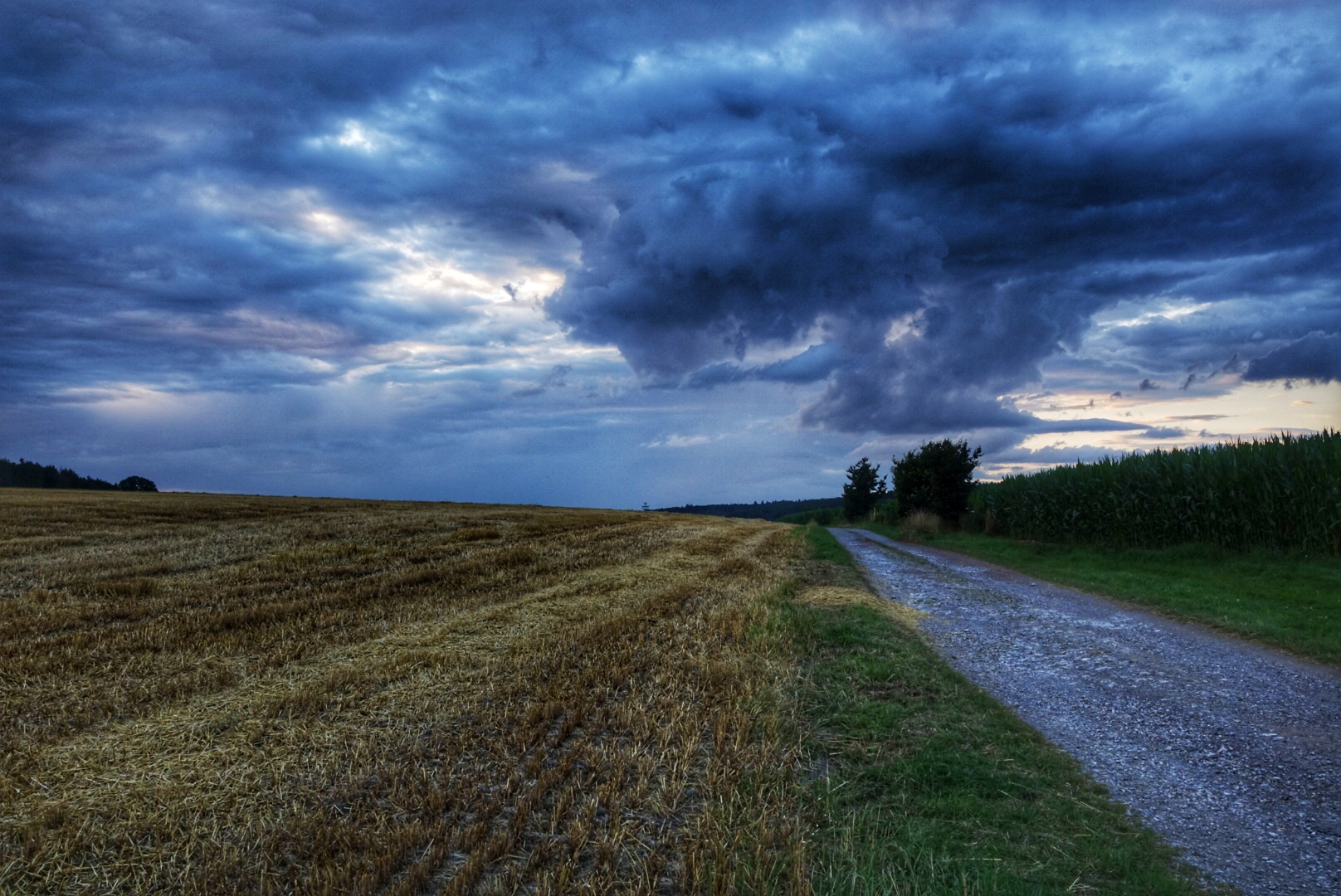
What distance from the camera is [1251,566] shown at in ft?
52.8

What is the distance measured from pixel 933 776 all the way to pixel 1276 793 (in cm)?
257

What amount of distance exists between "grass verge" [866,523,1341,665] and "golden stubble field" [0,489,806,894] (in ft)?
25.2

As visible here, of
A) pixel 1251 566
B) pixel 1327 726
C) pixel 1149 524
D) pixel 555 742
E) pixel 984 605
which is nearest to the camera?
pixel 555 742

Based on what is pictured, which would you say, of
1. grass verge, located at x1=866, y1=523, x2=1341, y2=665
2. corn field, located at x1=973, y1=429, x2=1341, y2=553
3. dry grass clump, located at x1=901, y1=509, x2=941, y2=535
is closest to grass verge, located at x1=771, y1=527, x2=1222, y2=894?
grass verge, located at x1=866, y1=523, x2=1341, y2=665

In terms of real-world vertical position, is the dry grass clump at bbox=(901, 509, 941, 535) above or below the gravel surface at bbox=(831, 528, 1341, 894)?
above

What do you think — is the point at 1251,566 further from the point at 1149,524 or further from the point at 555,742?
the point at 555,742

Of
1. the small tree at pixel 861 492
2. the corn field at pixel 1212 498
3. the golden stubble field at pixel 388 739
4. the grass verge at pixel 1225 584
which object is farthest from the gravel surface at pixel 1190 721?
the small tree at pixel 861 492

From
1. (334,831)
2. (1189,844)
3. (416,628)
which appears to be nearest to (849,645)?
(1189,844)

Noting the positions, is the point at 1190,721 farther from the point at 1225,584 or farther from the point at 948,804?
the point at 1225,584

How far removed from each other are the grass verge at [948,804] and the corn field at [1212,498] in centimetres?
1505

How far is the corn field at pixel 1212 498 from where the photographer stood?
1672 cm

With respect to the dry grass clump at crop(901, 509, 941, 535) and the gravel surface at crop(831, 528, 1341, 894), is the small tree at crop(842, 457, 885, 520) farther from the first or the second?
the gravel surface at crop(831, 528, 1341, 894)

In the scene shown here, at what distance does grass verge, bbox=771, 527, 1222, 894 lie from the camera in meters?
A: 3.94

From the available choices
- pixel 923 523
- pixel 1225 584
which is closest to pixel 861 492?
pixel 923 523
